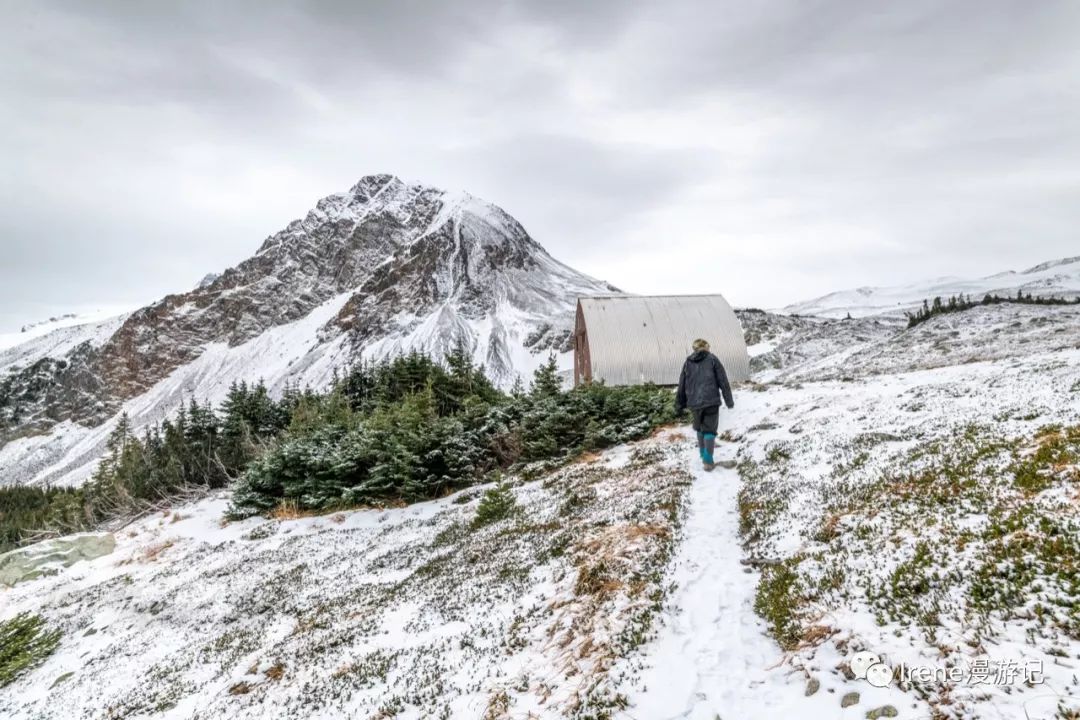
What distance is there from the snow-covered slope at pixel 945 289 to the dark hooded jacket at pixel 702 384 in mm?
105277

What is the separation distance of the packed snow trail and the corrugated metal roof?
34.7 metres

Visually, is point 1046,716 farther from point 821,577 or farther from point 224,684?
point 224,684

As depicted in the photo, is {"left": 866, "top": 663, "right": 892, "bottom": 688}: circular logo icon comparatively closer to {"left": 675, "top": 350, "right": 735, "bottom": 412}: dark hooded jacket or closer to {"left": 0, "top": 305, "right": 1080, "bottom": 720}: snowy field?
{"left": 0, "top": 305, "right": 1080, "bottom": 720}: snowy field

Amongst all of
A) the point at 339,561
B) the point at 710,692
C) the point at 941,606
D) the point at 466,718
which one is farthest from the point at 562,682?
the point at 339,561

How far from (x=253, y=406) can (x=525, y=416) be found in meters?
44.5

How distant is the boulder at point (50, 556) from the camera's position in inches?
896

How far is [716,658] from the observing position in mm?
5887

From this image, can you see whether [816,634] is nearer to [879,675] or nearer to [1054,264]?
[879,675]

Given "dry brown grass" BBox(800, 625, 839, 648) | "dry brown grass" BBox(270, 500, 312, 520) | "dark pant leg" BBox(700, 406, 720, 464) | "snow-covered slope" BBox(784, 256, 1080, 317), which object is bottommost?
"dry brown grass" BBox(270, 500, 312, 520)

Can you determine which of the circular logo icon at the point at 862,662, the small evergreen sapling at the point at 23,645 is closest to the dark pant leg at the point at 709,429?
the circular logo icon at the point at 862,662

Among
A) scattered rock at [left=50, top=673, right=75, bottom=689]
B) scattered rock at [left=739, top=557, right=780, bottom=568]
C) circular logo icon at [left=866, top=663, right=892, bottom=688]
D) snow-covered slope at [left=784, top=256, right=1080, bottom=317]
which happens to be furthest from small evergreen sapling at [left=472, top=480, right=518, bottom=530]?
snow-covered slope at [left=784, top=256, right=1080, bottom=317]

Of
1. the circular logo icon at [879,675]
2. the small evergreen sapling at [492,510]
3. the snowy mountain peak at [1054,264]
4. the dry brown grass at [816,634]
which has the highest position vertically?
the snowy mountain peak at [1054,264]

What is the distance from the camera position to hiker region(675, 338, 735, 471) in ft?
48.9

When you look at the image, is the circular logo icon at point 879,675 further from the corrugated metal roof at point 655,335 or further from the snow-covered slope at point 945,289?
the snow-covered slope at point 945,289
